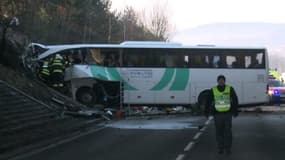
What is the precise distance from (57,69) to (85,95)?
2015 mm

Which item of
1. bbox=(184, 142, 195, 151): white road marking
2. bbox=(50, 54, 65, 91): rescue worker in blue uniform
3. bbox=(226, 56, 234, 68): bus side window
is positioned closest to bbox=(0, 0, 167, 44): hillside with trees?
bbox=(50, 54, 65, 91): rescue worker in blue uniform

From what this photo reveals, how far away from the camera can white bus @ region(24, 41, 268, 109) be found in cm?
3039

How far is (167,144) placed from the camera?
1648 cm

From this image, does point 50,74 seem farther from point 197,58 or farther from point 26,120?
point 26,120

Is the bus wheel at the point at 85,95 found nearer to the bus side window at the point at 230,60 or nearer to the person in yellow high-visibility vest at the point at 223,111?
the bus side window at the point at 230,60

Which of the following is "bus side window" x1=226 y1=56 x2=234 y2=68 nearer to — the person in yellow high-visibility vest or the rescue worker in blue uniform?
the rescue worker in blue uniform

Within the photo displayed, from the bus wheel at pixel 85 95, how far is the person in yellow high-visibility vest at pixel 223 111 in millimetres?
16897

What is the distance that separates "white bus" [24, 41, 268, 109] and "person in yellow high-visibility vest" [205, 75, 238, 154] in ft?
54.2

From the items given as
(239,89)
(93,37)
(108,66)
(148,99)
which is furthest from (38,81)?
(93,37)

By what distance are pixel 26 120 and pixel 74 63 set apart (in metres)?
10.2

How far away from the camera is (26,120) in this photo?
1997 centimetres

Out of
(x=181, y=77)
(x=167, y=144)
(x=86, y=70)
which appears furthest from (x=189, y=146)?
(x=181, y=77)

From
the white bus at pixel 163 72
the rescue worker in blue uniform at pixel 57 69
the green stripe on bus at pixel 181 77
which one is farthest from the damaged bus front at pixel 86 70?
the green stripe on bus at pixel 181 77

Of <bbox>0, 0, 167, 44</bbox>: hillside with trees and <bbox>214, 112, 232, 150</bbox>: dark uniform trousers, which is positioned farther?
<bbox>0, 0, 167, 44</bbox>: hillside with trees
